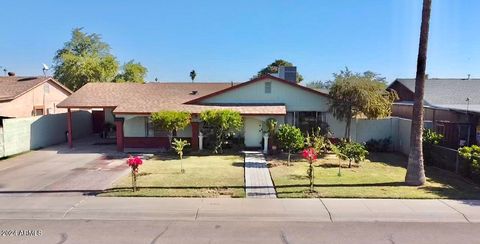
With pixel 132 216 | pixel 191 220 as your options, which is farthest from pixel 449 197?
pixel 132 216

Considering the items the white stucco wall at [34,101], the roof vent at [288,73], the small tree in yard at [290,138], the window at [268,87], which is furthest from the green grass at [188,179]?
the roof vent at [288,73]

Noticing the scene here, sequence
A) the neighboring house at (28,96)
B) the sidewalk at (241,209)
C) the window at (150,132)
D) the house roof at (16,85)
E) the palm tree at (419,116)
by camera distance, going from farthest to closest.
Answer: the house roof at (16,85) < the neighboring house at (28,96) < the window at (150,132) < the palm tree at (419,116) < the sidewalk at (241,209)

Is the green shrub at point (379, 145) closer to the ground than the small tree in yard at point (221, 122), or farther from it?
closer to the ground

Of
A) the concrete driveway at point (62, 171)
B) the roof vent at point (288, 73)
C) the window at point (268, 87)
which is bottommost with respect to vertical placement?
the concrete driveway at point (62, 171)

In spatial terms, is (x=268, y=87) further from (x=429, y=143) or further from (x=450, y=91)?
(x=450, y=91)

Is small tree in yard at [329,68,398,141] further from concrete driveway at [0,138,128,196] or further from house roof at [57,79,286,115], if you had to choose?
concrete driveway at [0,138,128,196]

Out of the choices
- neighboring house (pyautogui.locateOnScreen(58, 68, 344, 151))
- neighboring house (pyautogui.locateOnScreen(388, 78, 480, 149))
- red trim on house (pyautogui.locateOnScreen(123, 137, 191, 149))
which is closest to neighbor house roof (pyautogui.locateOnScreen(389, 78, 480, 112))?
neighboring house (pyautogui.locateOnScreen(388, 78, 480, 149))

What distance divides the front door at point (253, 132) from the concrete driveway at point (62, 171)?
7056mm

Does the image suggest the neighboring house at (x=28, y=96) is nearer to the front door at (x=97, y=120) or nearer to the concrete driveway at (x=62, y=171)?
the front door at (x=97, y=120)

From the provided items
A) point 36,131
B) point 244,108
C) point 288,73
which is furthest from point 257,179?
point 288,73

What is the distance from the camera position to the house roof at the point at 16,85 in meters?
23.7

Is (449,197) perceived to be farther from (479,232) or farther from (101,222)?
(101,222)

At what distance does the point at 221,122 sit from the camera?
19.5m

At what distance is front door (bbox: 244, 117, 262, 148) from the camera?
70.4ft
